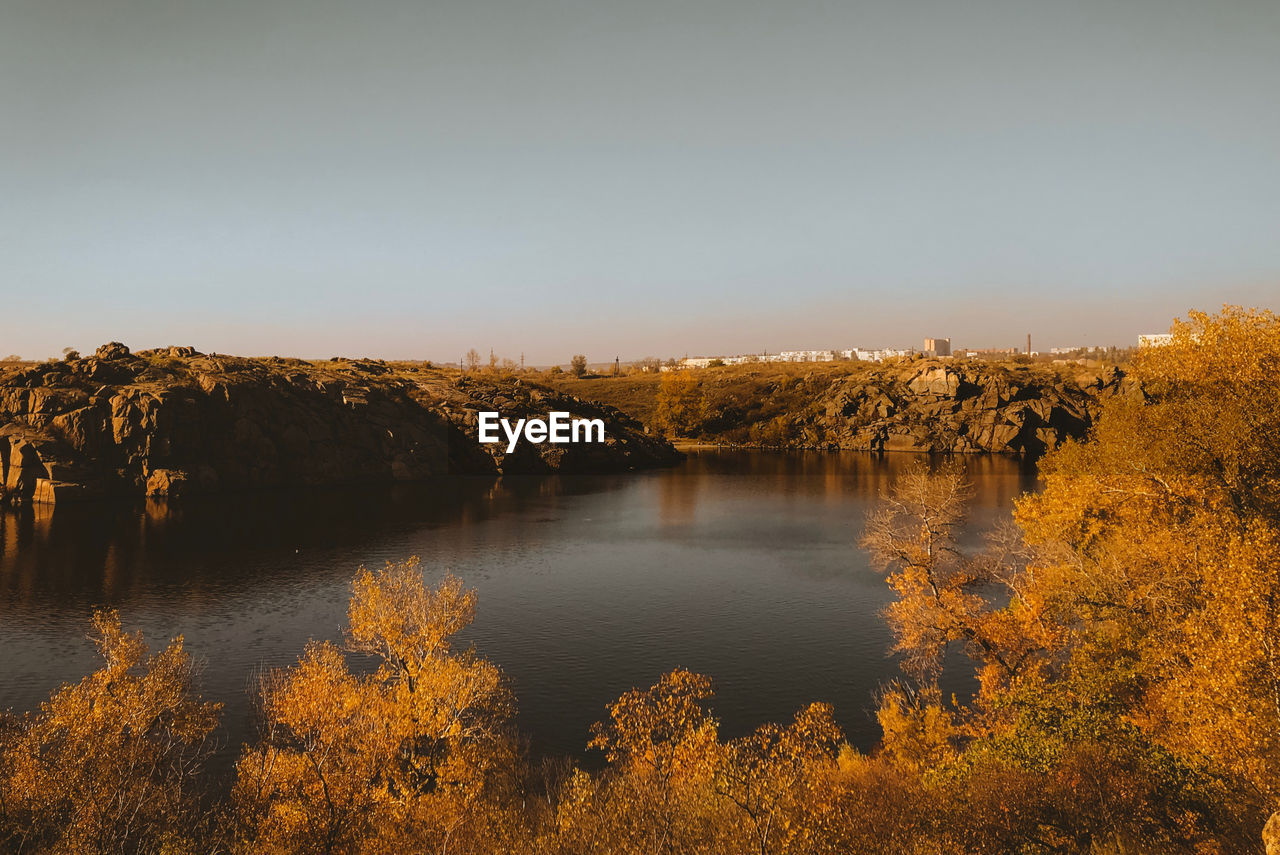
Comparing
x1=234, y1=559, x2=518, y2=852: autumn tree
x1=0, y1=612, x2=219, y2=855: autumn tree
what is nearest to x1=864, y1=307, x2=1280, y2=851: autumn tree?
x1=234, y1=559, x2=518, y2=852: autumn tree

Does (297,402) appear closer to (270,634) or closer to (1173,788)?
(270,634)

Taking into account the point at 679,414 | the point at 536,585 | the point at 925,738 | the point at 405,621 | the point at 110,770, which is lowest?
the point at 536,585

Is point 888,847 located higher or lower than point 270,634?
higher

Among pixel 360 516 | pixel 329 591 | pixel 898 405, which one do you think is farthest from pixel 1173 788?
pixel 898 405

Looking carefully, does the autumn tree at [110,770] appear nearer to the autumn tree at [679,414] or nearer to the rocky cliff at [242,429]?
the rocky cliff at [242,429]

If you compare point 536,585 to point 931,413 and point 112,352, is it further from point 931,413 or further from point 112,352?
point 931,413

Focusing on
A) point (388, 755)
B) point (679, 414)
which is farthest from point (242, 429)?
point (388, 755)
